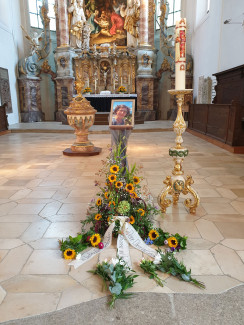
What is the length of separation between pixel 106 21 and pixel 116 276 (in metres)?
17.4

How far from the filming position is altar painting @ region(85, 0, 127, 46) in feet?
53.3

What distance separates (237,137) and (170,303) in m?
5.63

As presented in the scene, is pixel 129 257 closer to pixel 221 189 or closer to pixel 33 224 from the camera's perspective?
pixel 33 224

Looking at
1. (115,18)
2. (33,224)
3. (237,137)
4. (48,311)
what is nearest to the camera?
(48,311)

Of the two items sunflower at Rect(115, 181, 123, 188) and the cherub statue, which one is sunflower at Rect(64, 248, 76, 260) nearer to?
sunflower at Rect(115, 181, 123, 188)

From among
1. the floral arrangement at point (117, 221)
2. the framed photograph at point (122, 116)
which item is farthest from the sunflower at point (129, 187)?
the framed photograph at point (122, 116)

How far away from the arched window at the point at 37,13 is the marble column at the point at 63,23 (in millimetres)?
1623

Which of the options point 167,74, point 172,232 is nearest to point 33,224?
point 172,232

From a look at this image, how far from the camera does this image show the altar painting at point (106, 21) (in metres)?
16.2

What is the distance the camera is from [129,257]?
7.19 feet

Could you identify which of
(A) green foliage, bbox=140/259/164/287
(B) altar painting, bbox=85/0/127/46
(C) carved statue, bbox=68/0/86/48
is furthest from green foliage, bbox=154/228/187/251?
(B) altar painting, bbox=85/0/127/46

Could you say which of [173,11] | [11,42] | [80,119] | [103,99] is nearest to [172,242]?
[80,119]

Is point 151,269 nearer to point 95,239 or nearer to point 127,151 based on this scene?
point 95,239

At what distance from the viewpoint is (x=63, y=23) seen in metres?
14.9
